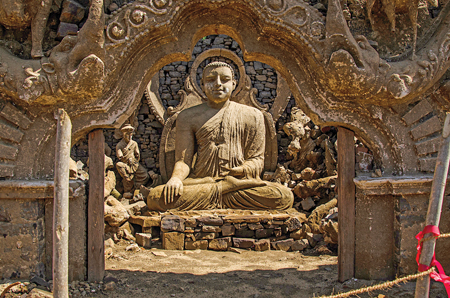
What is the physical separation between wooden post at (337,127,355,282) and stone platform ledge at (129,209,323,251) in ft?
7.09

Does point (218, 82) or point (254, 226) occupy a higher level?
point (218, 82)

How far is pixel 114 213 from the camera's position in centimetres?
635

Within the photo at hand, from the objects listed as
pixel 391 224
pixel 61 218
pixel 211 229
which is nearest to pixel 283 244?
pixel 211 229

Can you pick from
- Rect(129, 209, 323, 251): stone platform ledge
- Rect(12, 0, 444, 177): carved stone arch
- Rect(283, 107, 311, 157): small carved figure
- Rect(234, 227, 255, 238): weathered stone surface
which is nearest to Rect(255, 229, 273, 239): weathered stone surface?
Rect(129, 209, 323, 251): stone platform ledge

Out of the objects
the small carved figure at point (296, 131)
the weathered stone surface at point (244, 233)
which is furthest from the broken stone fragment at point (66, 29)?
the small carved figure at point (296, 131)

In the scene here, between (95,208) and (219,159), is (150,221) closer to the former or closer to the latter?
(219,159)

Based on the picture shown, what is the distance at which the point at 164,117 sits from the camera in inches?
327

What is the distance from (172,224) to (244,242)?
1238mm

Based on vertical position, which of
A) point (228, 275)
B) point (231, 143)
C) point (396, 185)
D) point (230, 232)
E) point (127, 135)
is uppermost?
point (127, 135)

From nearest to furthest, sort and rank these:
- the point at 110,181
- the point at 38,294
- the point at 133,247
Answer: the point at 38,294
the point at 133,247
the point at 110,181

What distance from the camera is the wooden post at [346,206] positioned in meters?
4.11

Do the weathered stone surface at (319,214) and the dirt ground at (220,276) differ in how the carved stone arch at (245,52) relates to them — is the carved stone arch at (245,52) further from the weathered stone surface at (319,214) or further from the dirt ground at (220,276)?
the weathered stone surface at (319,214)

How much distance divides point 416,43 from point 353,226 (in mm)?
2035

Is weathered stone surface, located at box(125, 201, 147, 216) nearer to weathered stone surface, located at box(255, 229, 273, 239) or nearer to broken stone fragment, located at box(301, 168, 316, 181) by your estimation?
weathered stone surface, located at box(255, 229, 273, 239)
